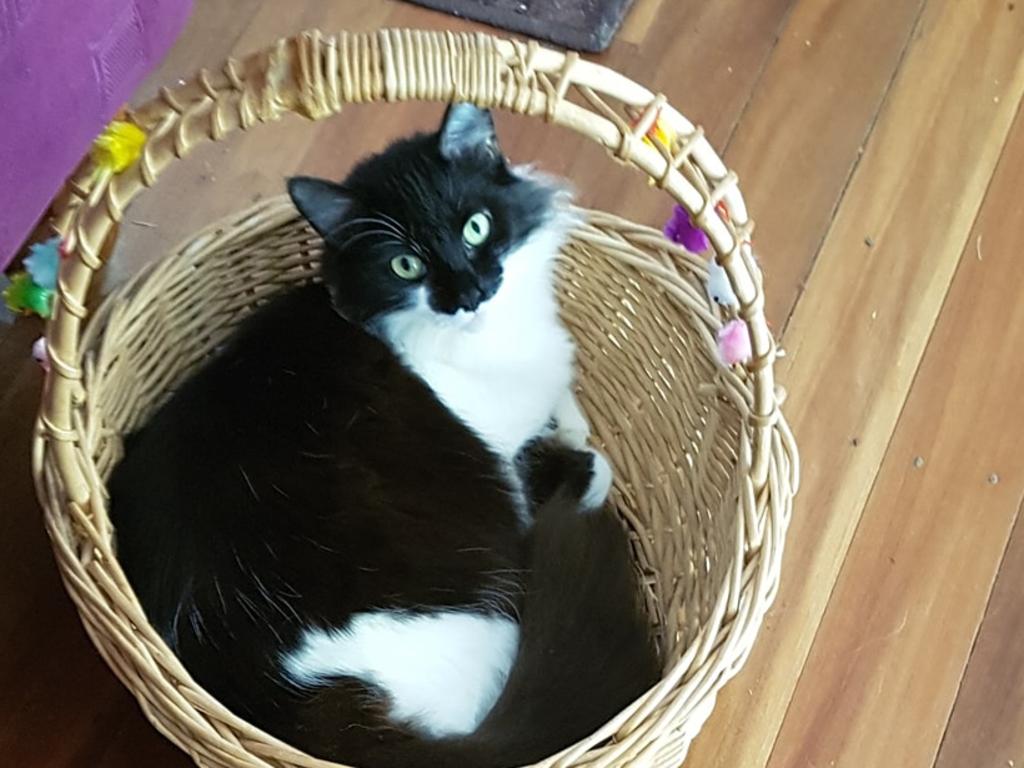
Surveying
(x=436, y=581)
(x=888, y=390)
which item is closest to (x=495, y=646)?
(x=436, y=581)

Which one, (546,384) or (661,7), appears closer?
(546,384)

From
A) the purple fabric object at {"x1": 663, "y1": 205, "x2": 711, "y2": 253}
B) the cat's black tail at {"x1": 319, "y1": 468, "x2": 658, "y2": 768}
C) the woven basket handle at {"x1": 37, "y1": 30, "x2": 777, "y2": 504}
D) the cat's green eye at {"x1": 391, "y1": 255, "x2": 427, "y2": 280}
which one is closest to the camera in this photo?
the woven basket handle at {"x1": 37, "y1": 30, "x2": 777, "y2": 504}

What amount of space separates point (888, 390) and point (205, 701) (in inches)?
37.0

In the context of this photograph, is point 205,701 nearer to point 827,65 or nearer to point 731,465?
point 731,465

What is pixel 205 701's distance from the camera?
2.84 ft

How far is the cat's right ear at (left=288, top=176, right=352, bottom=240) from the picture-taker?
1.01 meters

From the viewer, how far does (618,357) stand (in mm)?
1345

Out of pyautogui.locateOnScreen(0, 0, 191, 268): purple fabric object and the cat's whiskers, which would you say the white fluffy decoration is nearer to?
the cat's whiskers

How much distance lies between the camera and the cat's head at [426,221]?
1.05m

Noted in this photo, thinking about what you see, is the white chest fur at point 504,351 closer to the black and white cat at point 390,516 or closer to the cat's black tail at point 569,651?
the black and white cat at point 390,516

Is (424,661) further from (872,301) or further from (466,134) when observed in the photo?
(872,301)

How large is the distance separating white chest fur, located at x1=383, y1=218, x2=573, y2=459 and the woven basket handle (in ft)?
0.89

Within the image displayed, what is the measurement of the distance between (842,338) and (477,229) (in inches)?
24.0

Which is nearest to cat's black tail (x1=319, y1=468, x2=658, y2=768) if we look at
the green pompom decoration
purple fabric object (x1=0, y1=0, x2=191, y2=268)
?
the green pompom decoration
